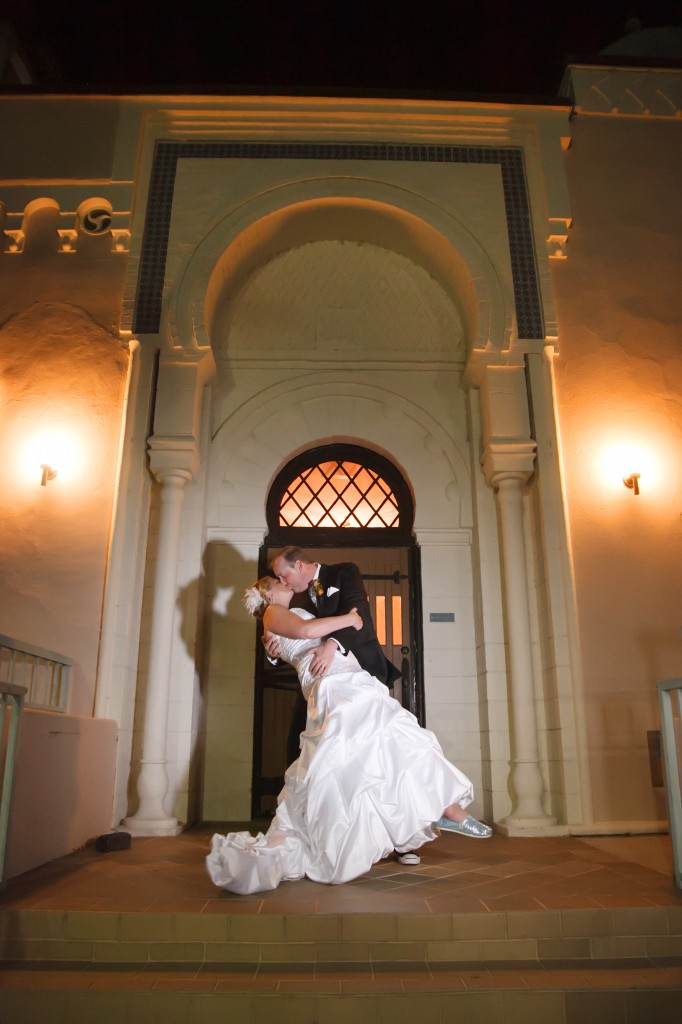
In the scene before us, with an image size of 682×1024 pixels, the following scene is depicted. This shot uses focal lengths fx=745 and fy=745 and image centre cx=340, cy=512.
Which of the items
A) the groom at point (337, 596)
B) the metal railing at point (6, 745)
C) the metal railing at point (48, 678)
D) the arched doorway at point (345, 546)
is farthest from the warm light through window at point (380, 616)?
the metal railing at point (6, 745)

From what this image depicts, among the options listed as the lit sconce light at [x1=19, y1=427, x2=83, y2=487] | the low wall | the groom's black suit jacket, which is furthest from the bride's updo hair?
the lit sconce light at [x1=19, y1=427, x2=83, y2=487]

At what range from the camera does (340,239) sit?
290 inches

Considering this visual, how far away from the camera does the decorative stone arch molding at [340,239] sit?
21.1ft

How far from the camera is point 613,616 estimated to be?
5703 millimetres

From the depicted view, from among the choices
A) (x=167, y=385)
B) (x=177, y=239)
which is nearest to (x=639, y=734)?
(x=167, y=385)

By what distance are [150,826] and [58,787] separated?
1.14 metres

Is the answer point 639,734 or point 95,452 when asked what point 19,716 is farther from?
point 639,734

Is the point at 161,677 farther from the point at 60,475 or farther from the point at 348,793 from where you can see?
the point at 348,793

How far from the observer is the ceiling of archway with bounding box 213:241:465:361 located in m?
7.21

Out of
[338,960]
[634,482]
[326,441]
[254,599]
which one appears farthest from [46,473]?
[634,482]

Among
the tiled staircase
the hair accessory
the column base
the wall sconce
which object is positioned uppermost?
the wall sconce

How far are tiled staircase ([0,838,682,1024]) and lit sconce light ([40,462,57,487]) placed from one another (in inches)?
128

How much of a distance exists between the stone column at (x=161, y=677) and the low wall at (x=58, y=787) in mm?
251

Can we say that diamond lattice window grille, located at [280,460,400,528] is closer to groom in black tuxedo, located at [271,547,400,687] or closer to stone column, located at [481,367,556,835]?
stone column, located at [481,367,556,835]
